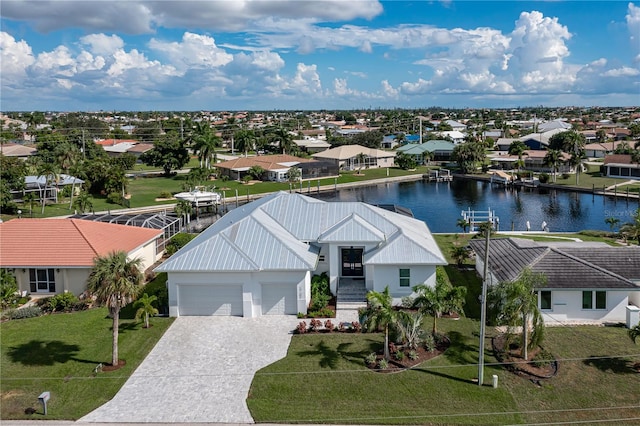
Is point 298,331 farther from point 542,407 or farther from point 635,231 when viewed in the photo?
point 635,231

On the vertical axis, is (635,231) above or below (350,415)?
above

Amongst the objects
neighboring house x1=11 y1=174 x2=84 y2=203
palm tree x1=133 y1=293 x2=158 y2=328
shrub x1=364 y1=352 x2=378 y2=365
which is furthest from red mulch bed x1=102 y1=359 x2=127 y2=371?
neighboring house x1=11 y1=174 x2=84 y2=203

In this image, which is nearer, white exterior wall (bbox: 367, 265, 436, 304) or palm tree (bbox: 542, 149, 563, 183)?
white exterior wall (bbox: 367, 265, 436, 304)

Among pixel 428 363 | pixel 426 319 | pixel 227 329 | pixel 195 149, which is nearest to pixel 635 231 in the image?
pixel 426 319

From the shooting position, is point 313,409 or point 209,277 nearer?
point 313,409

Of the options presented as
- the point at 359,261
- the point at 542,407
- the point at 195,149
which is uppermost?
the point at 195,149

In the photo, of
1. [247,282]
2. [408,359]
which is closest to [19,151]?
[247,282]

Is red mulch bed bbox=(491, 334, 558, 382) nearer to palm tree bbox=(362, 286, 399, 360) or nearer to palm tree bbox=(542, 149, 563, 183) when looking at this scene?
palm tree bbox=(362, 286, 399, 360)
